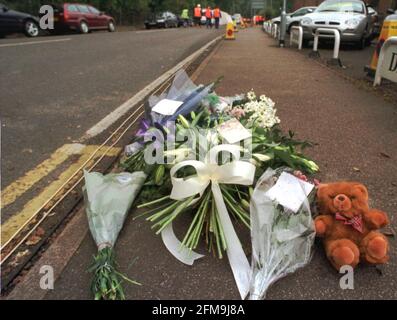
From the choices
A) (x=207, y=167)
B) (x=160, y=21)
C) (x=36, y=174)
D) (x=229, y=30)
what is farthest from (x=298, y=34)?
(x=160, y=21)

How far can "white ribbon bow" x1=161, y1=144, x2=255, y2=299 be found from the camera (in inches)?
78.0

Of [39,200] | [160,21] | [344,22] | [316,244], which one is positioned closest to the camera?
[316,244]

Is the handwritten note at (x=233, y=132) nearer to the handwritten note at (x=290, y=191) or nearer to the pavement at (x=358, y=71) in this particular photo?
the handwritten note at (x=290, y=191)

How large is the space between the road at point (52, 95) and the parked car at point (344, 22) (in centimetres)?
428

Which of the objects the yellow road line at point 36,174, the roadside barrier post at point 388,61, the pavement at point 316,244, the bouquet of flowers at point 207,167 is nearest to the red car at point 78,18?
the pavement at point 316,244

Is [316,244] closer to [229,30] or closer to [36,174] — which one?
[36,174]

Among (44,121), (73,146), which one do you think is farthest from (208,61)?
(73,146)

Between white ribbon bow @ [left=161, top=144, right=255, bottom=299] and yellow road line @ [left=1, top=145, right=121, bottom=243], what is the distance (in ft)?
3.12

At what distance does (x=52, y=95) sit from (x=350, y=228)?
4.79 m

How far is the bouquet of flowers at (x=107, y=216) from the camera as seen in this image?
1.75 meters

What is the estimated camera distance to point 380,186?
273 centimetres

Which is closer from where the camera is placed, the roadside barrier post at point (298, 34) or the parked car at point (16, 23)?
the roadside barrier post at point (298, 34)

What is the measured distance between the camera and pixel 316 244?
2088mm

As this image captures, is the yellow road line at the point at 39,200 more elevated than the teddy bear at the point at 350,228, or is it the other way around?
the teddy bear at the point at 350,228
